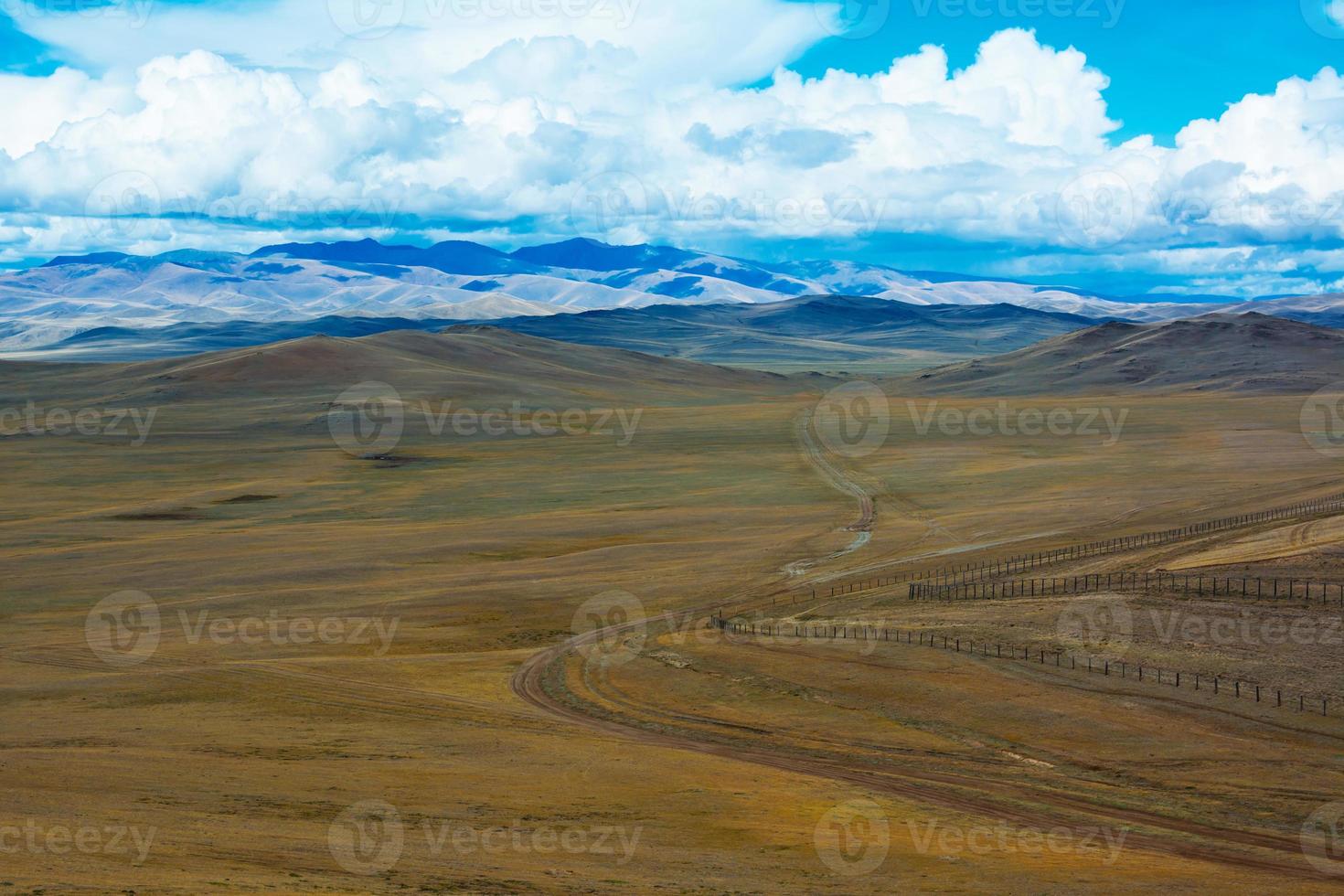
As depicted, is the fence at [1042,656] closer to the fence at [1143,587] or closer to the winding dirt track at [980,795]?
the fence at [1143,587]

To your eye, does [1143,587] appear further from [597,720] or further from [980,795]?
[597,720]

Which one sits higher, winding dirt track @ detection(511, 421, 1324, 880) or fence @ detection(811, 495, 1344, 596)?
fence @ detection(811, 495, 1344, 596)

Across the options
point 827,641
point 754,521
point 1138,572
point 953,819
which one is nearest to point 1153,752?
point 953,819

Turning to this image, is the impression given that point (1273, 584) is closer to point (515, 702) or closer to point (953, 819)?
point (953, 819)

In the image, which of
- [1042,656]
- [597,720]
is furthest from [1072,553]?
[597,720]

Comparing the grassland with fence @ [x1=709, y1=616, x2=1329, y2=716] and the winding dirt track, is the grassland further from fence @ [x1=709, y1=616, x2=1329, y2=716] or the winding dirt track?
fence @ [x1=709, y1=616, x2=1329, y2=716]

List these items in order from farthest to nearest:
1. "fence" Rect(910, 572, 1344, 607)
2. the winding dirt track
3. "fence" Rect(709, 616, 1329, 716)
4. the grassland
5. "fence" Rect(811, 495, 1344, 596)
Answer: "fence" Rect(811, 495, 1344, 596) < "fence" Rect(910, 572, 1344, 607) < "fence" Rect(709, 616, 1329, 716) < the winding dirt track < the grassland

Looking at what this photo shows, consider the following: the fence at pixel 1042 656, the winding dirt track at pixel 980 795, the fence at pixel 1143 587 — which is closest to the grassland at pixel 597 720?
the winding dirt track at pixel 980 795

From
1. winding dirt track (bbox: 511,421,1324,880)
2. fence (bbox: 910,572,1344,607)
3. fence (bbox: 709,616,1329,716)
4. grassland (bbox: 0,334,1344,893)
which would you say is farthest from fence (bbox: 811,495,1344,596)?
winding dirt track (bbox: 511,421,1324,880)
